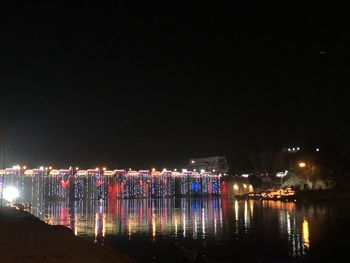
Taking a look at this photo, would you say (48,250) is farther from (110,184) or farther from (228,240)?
(110,184)

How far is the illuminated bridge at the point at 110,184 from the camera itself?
149 m

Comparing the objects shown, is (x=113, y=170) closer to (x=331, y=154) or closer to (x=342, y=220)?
(x=331, y=154)

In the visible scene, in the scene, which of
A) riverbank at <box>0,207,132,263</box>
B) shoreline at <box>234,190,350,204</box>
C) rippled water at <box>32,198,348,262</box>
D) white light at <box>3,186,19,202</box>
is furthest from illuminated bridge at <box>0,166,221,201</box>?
riverbank at <box>0,207,132,263</box>

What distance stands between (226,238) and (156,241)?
185 inches

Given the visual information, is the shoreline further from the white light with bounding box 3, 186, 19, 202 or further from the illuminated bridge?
the illuminated bridge

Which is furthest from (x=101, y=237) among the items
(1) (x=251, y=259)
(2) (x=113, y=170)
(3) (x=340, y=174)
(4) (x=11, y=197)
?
(2) (x=113, y=170)

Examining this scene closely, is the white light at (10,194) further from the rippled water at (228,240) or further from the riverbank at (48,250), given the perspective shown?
the riverbank at (48,250)

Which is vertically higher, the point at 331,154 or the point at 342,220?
the point at 331,154

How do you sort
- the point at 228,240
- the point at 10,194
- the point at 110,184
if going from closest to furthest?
1. the point at 228,240
2. the point at 10,194
3. the point at 110,184

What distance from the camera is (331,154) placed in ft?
305

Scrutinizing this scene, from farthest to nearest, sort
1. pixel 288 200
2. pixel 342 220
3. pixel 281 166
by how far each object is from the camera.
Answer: pixel 281 166
pixel 288 200
pixel 342 220

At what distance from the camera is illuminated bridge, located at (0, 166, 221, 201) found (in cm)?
14900

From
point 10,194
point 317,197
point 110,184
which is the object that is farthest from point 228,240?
point 110,184

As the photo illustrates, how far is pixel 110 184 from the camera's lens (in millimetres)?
174500
